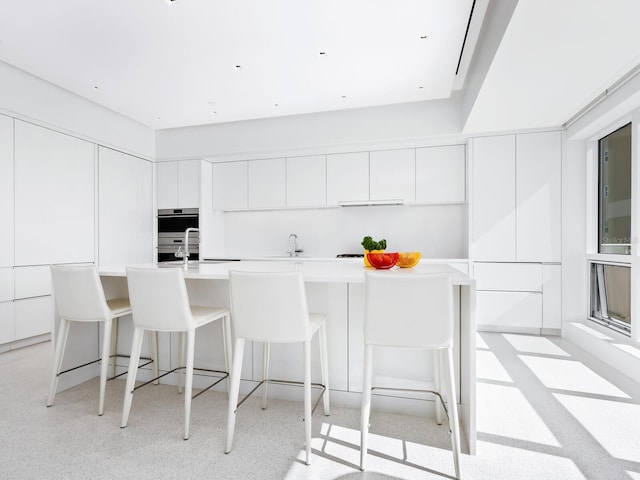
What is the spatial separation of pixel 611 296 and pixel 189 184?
5329mm

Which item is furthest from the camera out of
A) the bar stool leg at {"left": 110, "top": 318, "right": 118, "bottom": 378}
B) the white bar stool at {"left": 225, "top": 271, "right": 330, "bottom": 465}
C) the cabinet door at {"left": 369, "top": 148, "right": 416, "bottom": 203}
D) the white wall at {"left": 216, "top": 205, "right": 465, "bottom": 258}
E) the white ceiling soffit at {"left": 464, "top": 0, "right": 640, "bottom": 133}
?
the white wall at {"left": 216, "top": 205, "right": 465, "bottom": 258}

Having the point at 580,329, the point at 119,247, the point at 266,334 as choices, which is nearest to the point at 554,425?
the point at 266,334

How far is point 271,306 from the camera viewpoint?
69.1 inches

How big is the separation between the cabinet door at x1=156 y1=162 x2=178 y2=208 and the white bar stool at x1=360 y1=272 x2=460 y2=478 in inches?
175

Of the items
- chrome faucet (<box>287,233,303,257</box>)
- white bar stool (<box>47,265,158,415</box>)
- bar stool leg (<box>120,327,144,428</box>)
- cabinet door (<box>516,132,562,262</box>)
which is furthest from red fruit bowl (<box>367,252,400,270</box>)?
chrome faucet (<box>287,233,303,257</box>)

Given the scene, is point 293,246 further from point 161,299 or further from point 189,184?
point 161,299

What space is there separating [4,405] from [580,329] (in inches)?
196

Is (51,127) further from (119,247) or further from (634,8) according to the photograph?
(634,8)

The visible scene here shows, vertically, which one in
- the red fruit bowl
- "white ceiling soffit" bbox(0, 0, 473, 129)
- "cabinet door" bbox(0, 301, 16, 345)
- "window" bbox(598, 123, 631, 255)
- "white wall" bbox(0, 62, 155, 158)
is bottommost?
"cabinet door" bbox(0, 301, 16, 345)

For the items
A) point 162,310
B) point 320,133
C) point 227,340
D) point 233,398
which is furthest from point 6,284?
point 320,133

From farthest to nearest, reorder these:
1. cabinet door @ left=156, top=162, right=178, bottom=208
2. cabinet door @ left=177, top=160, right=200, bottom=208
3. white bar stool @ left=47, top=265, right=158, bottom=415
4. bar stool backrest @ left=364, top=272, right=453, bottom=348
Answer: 1. cabinet door @ left=156, top=162, right=178, bottom=208
2. cabinet door @ left=177, top=160, right=200, bottom=208
3. white bar stool @ left=47, top=265, right=158, bottom=415
4. bar stool backrest @ left=364, top=272, right=453, bottom=348

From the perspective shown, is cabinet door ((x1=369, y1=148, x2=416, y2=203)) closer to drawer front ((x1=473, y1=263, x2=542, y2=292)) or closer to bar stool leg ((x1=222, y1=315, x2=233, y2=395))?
drawer front ((x1=473, y1=263, x2=542, y2=292))

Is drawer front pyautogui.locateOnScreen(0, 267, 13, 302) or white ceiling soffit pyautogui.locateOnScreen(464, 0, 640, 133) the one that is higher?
white ceiling soffit pyautogui.locateOnScreen(464, 0, 640, 133)

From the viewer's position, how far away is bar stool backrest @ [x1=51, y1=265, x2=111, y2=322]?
2.21 m
